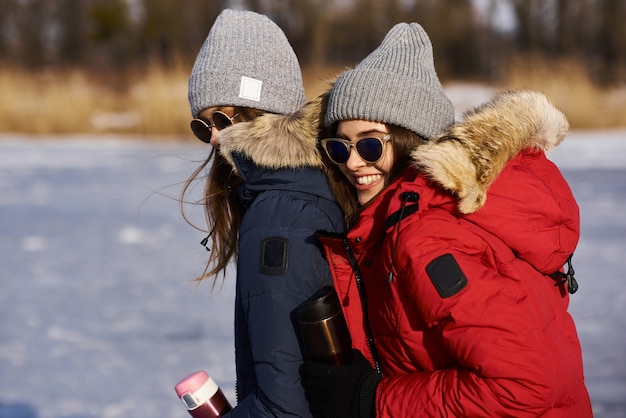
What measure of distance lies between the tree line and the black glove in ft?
72.3

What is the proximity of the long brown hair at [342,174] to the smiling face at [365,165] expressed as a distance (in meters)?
0.01

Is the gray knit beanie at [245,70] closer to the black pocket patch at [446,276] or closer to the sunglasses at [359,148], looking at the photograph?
the sunglasses at [359,148]

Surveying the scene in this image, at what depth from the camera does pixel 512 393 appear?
4.26 ft

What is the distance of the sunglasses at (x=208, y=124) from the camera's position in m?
1.84

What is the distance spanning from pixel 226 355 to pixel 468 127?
2.57m

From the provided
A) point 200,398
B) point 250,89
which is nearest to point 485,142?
point 250,89

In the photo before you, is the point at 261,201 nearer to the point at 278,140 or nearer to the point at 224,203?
the point at 278,140

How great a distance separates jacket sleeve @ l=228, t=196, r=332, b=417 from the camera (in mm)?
1473

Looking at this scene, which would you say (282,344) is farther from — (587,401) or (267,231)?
(587,401)

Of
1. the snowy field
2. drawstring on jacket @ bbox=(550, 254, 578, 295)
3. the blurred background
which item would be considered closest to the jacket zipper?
drawstring on jacket @ bbox=(550, 254, 578, 295)

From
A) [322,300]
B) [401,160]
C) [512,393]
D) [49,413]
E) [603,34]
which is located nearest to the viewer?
[512,393]

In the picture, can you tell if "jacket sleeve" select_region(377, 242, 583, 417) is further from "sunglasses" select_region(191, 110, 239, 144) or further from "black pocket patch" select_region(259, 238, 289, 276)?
"sunglasses" select_region(191, 110, 239, 144)

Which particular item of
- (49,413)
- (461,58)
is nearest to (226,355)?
(49,413)

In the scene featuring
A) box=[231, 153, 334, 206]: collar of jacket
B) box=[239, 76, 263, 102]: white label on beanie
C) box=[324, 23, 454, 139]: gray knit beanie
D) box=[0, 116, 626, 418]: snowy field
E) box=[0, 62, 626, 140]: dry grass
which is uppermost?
box=[324, 23, 454, 139]: gray knit beanie
